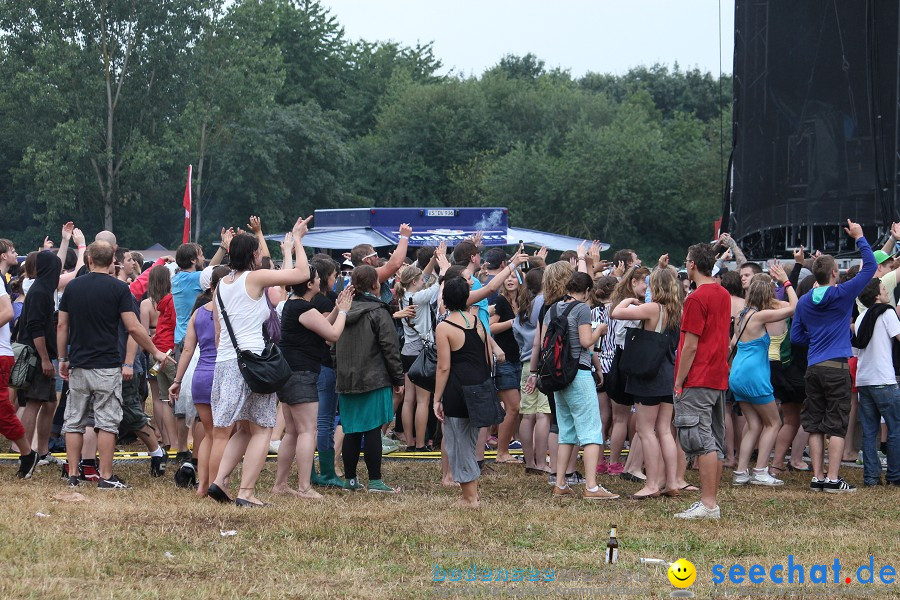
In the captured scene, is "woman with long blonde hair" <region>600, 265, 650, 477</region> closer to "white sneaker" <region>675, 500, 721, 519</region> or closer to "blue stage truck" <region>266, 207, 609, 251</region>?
"white sneaker" <region>675, 500, 721, 519</region>

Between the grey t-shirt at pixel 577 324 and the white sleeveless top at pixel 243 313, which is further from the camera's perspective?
the grey t-shirt at pixel 577 324

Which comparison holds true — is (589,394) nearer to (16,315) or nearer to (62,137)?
(16,315)

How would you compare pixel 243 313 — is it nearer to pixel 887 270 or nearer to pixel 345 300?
pixel 345 300

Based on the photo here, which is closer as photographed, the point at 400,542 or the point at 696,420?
the point at 400,542

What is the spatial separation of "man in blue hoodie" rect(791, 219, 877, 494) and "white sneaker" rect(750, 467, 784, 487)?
29 centimetres

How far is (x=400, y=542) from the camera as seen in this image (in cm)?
682

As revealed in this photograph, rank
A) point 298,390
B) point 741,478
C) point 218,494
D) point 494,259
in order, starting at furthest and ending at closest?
1. point 494,259
2. point 741,478
3. point 298,390
4. point 218,494

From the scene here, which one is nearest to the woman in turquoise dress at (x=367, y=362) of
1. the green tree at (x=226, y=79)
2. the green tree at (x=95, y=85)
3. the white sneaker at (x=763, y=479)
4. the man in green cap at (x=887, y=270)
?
the white sneaker at (x=763, y=479)

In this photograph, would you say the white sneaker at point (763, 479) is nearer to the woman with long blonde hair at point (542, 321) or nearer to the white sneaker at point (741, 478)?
the white sneaker at point (741, 478)

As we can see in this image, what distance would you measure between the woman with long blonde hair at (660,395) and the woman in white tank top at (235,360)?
2738mm

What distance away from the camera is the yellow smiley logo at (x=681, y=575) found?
565cm

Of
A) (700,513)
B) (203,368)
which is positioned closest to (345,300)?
(203,368)

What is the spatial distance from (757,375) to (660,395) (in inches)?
47.6

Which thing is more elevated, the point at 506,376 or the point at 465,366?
the point at 465,366
